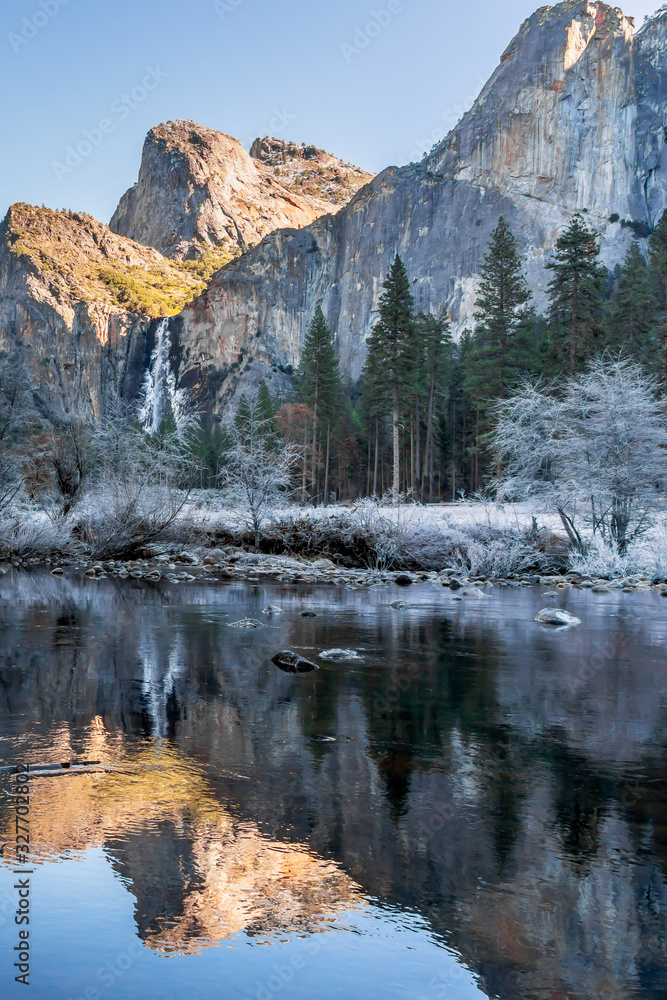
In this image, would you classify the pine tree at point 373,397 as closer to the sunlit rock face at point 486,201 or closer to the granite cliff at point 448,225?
the granite cliff at point 448,225

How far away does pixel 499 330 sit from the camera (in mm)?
44844

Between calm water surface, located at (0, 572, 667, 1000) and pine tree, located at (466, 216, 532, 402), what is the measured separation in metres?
38.2

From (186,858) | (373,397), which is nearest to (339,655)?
(186,858)

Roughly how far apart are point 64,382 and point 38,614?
4920 inches

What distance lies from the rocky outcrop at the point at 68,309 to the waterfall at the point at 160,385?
2.02 metres

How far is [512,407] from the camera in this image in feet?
62.5

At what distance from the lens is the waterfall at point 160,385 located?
113m

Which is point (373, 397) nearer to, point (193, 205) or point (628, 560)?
point (628, 560)

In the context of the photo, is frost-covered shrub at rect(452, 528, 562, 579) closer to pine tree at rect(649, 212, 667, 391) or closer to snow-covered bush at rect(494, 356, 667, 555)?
snow-covered bush at rect(494, 356, 667, 555)

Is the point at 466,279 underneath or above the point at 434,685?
above

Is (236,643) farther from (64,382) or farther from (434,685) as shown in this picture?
(64,382)

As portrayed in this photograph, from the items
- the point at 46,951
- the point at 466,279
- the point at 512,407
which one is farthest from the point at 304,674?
the point at 466,279

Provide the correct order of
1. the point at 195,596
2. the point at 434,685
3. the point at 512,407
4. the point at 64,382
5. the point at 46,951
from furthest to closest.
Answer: the point at 64,382, the point at 512,407, the point at 195,596, the point at 434,685, the point at 46,951

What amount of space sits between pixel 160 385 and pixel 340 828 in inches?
4981
